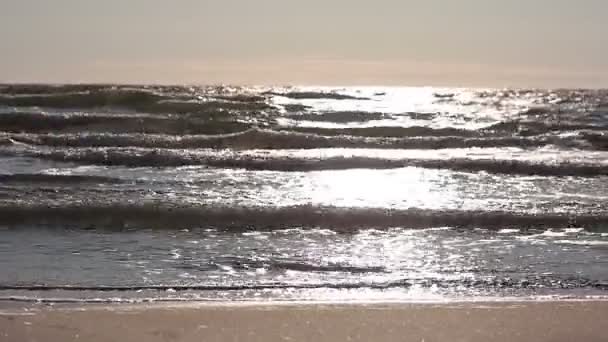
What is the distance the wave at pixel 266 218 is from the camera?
7.79 metres

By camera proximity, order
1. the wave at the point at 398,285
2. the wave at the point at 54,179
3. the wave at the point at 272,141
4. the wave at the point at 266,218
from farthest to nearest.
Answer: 1. the wave at the point at 272,141
2. the wave at the point at 54,179
3. the wave at the point at 266,218
4. the wave at the point at 398,285

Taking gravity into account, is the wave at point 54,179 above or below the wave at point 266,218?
above

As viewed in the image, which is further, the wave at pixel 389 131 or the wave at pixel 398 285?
the wave at pixel 389 131

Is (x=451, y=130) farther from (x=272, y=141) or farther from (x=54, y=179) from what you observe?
(x=54, y=179)

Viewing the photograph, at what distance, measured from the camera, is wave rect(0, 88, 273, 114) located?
881 inches

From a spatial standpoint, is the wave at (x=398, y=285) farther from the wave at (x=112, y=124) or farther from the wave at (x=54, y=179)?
the wave at (x=112, y=124)

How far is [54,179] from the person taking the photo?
415 inches

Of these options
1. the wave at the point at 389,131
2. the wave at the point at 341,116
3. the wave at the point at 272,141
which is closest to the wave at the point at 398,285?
the wave at the point at 272,141

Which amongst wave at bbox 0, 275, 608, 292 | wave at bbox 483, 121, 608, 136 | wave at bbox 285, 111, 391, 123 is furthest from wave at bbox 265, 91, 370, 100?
wave at bbox 0, 275, 608, 292

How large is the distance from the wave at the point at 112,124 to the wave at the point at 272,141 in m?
1.80

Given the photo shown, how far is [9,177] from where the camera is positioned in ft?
34.6

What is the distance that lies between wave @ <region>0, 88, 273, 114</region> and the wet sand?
57.0ft

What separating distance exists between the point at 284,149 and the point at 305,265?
398 inches

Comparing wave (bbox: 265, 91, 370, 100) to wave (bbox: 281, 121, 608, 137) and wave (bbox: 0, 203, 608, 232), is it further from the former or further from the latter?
wave (bbox: 0, 203, 608, 232)
